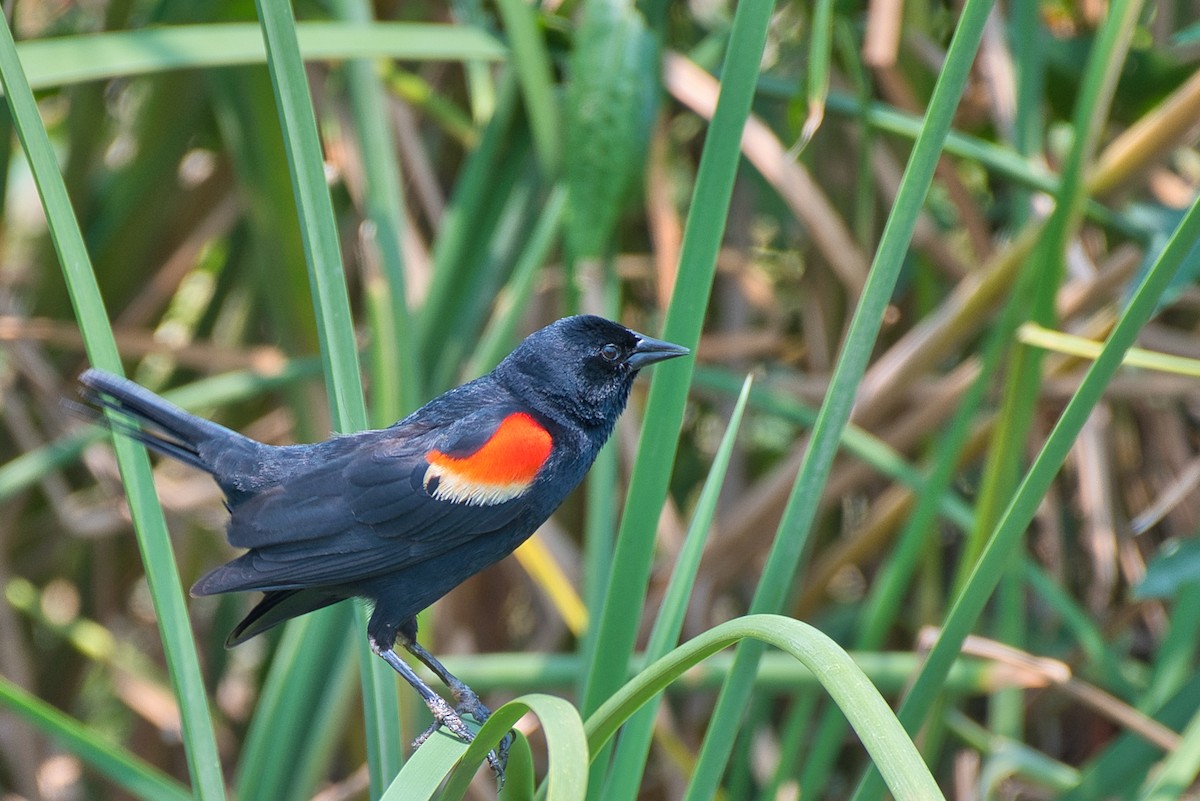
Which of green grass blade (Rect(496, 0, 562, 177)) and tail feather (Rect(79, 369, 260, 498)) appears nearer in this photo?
tail feather (Rect(79, 369, 260, 498))

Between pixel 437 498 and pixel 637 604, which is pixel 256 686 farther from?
pixel 637 604

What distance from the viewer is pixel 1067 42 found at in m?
2.42

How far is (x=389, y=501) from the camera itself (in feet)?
4.95

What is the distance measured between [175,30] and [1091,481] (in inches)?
75.7

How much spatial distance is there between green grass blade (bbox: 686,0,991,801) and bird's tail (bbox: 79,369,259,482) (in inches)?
29.2

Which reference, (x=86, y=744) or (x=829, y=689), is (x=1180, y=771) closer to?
(x=829, y=689)

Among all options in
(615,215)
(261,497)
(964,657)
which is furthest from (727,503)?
(261,497)

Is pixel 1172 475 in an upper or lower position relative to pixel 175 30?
lower

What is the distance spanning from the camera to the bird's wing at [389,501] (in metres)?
1.45

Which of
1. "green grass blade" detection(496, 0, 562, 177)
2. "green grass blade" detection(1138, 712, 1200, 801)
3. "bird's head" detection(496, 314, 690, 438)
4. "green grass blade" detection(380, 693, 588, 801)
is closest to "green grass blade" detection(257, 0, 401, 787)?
"green grass blade" detection(380, 693, 588, 801)

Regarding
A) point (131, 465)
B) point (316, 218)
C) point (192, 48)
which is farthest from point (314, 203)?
point (192, 48)

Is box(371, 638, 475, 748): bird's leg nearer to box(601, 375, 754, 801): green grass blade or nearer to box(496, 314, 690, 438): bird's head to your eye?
box(601, 375, 754, 801): green grass blade

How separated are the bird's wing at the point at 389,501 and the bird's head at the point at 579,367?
0.11 metres

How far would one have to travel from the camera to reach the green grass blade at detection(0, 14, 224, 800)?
105 centimetres
